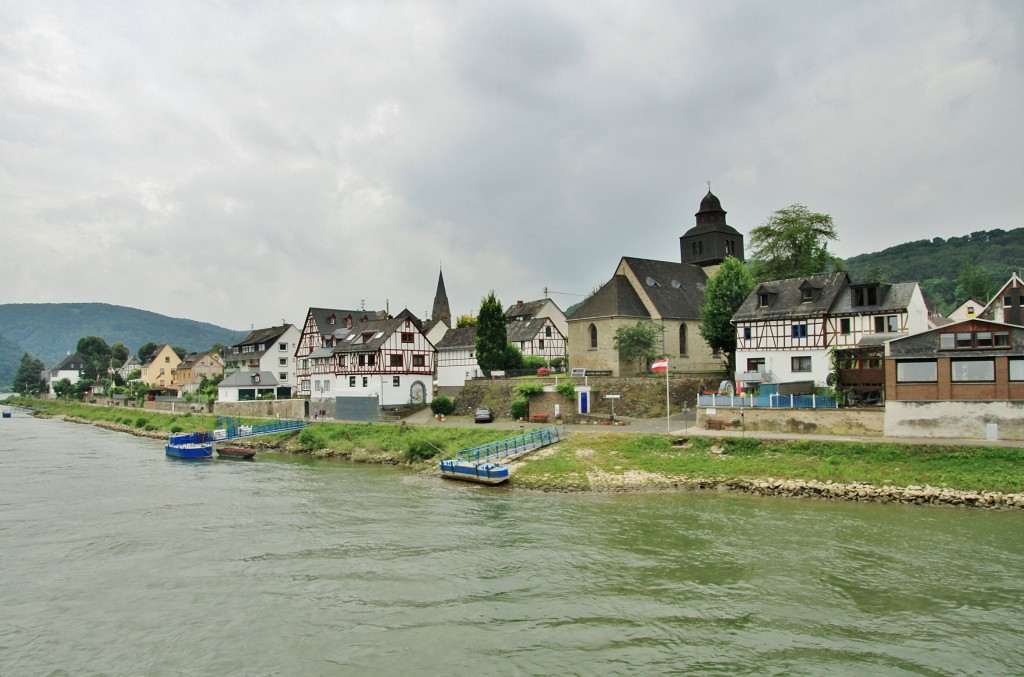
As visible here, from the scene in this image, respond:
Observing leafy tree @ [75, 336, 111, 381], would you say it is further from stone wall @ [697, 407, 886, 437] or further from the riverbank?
stone wall @ [697, 407, 886, 437]

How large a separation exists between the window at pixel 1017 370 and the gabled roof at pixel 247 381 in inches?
2456

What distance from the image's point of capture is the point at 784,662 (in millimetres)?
12945

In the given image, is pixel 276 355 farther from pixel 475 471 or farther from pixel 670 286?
pixel 475 471

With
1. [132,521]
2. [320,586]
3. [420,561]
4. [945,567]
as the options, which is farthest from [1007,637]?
[132,521]

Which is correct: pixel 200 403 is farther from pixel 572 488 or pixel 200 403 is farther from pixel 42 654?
pixel 42 654

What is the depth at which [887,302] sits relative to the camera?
37312 millimetres

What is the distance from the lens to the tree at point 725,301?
45.4 metres

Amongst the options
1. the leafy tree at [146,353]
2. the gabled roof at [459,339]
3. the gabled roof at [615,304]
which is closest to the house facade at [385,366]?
the gabled roof at [459,339]

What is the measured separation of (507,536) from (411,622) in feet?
22.7

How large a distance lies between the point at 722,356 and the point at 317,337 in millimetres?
39894

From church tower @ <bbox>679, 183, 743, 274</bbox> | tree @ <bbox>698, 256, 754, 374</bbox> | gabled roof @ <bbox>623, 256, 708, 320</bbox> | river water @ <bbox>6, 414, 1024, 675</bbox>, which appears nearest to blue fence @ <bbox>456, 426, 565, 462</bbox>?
river water @ <bbox>6, 414, 1024, 675</bbox>

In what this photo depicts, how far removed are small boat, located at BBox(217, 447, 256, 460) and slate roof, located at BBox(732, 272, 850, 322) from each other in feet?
108

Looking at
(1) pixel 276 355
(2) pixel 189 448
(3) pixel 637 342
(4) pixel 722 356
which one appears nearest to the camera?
(2) pixel 189 448

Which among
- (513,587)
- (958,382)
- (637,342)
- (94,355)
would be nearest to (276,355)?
(637,342)
